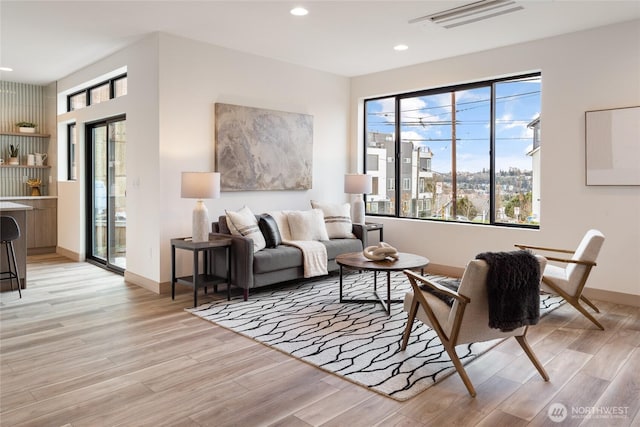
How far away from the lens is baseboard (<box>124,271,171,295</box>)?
5.15m

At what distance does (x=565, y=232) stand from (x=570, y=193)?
0.43 m

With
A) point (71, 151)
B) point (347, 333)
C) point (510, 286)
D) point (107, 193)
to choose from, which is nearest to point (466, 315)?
point (510, 286)

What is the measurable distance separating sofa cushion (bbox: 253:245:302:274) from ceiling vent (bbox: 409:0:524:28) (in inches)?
106

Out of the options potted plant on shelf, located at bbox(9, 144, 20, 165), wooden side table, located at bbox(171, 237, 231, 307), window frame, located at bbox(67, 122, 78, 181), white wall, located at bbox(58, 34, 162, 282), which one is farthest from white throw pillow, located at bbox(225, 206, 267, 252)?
potted plant on shelf, located at bbox(9, 144, 20, 165)

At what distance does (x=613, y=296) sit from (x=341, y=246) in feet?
9.67

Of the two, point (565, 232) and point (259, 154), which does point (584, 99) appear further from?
point (259, 154)

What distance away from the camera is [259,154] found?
5949 mm

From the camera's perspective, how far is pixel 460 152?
6.29 metres

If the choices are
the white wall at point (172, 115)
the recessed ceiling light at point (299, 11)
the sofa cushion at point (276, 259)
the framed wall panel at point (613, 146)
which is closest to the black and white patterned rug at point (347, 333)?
the sofa cushion at point (276, 259)

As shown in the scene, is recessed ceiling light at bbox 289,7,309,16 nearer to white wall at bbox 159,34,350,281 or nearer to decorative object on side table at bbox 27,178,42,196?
white wall at bbox 159,34,350,281

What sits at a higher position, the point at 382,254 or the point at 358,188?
the point at 358,188

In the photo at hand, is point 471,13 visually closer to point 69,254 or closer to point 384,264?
point 384,264

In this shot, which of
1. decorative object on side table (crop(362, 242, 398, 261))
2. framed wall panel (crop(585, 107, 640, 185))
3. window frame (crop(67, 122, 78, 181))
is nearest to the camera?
decorative object on side table (crop(362, 242, 398, 261))

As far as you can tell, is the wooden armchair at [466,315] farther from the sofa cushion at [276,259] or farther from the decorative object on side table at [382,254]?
the sofa cushion at [276,259]
